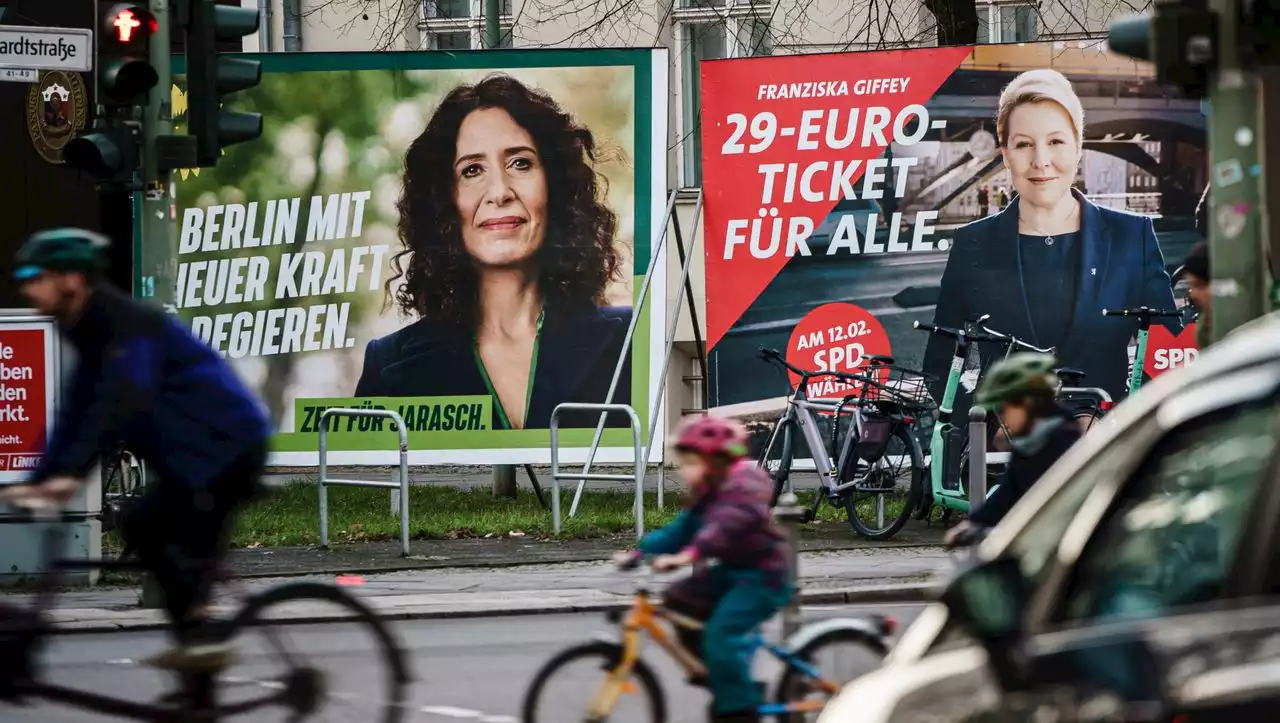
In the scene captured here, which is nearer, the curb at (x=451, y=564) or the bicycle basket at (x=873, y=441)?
the curb at (x=451, y=564)

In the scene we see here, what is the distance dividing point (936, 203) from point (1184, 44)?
28.7 ft

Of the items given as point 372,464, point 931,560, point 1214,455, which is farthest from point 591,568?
point 1214,455

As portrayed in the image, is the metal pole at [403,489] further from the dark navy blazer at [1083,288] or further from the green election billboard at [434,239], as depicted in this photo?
the dark navy blazer at [1083,288]

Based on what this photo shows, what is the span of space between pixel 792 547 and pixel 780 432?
8141mm

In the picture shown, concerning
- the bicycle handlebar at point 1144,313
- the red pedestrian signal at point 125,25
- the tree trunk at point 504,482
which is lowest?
the tree trunk at point 504,482

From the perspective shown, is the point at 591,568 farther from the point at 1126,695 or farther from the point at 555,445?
the point at 1126,695

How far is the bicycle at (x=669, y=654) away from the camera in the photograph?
627cm

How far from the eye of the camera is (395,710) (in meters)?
6.43

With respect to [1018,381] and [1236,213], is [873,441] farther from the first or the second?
[1236,213]

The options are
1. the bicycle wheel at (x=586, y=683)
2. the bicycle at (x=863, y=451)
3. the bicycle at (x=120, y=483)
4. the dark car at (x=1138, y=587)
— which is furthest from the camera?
the bicycle at (x=120, y=483)

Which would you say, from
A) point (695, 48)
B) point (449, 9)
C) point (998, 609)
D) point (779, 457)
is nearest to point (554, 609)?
point (779, 457)

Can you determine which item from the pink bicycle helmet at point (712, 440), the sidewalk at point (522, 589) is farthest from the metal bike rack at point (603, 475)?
the pink bicycle helmet at point (712, 440)

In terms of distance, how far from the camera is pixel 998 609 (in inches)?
112

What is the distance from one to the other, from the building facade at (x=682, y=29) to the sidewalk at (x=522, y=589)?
10.3 m
